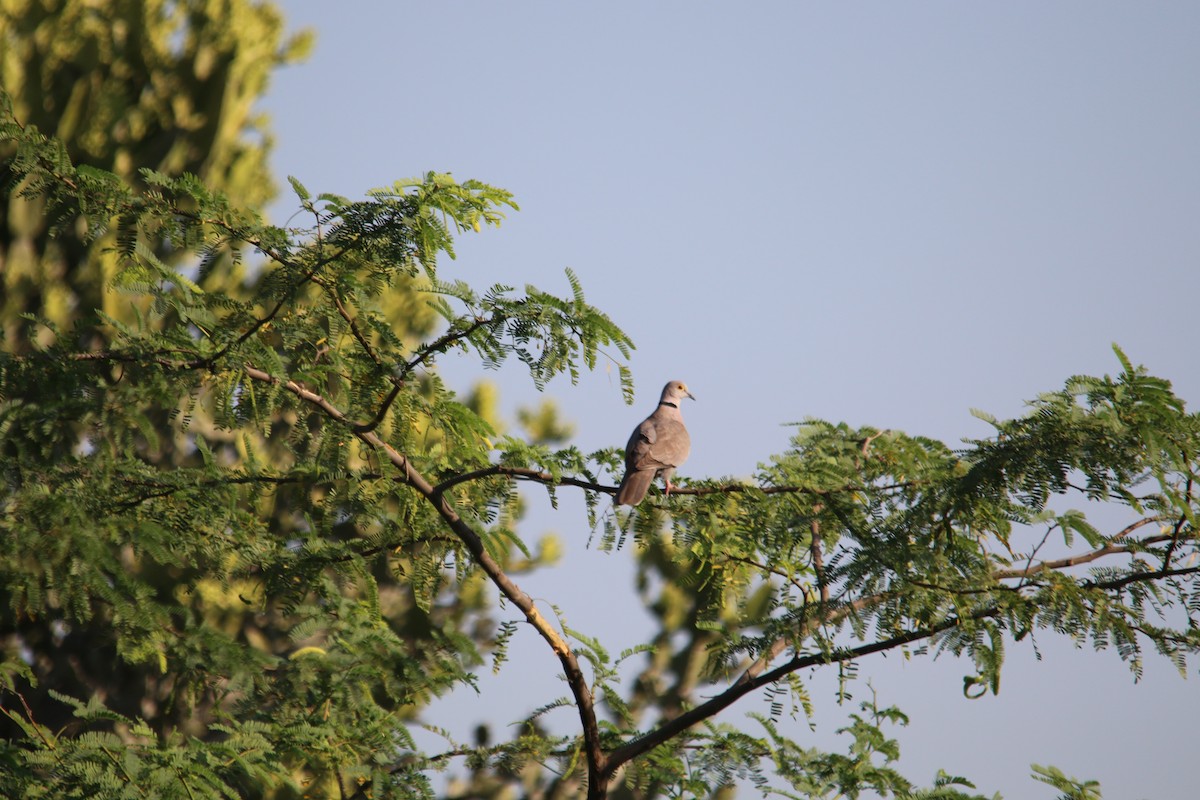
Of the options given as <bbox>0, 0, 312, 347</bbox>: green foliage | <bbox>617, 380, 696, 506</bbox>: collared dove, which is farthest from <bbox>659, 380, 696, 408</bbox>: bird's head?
<bbox>0, 0, 312, 347</bbox>: green foliage

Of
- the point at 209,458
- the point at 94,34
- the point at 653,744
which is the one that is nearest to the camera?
the point at 653,744

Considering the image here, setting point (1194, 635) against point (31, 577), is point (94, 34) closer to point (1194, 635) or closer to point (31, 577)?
point (31, 577)

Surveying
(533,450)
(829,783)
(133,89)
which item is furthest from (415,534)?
(133,89)

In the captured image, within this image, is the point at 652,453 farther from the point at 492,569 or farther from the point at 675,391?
the point at 675,391

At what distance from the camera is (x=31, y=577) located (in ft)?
16.6

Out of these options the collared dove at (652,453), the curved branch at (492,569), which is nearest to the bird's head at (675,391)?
the collared dove at (652,453)

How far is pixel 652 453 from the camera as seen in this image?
19.1 ft

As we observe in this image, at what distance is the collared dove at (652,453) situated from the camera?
5.22 metres

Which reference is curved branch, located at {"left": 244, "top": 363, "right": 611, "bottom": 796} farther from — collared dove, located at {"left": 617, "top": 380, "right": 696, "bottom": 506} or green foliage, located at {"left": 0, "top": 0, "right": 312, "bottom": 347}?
green foliage, located at {"left": 0, "top": 0, "right": 312, "bottom": 347}

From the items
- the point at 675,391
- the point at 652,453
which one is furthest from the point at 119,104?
the point at 652,453

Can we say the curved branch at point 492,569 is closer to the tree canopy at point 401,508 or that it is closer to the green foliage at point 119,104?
the tree canopy at point 401,508

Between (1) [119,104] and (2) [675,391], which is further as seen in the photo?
(1) [119,104]

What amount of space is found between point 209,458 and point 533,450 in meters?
2.04

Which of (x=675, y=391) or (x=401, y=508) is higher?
(x=675, y=391)
